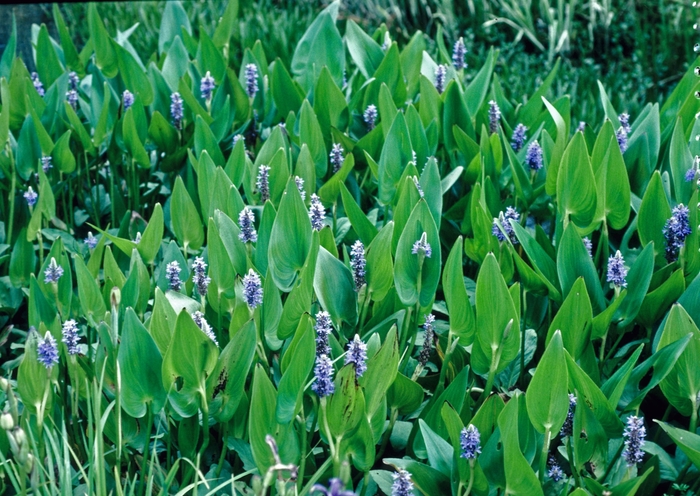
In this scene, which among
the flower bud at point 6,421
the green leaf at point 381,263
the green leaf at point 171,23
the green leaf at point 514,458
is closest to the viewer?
the flower bud at point 6,421

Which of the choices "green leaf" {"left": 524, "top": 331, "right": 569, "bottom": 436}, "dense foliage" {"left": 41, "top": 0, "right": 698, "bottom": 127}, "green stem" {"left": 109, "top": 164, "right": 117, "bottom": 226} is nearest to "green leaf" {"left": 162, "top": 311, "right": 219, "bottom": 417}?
"green leaf" {"left": 524, "top": 331, "right": 569, "bottom": 436}

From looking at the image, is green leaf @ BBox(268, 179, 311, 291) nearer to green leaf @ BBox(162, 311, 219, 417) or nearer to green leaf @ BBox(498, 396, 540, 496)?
green leaf @ BBox(162, 311, 219, 417)

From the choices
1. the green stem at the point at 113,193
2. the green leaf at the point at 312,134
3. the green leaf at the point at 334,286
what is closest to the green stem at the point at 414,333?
the green leaf at the point at 334,286

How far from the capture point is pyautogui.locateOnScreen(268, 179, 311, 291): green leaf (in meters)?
1.52

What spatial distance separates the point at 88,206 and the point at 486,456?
1.51 meters

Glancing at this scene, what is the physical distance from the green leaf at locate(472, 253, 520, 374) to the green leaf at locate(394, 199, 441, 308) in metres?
0.14

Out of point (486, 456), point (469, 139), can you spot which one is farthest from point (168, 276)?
point (469, 139)

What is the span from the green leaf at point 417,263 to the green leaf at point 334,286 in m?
0.09

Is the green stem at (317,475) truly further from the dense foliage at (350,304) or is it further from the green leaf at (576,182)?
the green leaf at (576,182)

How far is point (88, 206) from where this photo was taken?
7.91ft

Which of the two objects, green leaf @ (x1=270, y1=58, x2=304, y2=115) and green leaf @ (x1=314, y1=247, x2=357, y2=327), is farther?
green leaf @ (x1=270, y1=58, x2=304, y2=115)

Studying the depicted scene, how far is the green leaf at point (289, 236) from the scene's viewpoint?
59.8 inches

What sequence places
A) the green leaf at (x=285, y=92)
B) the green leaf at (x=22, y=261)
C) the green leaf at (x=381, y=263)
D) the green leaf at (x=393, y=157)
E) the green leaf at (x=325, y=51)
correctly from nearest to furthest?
the green leaf at (x=381, y=263)
the green leaf at (x=393, y=157)
the green leaf at (x=22, y=261)
the green leaf at (x=285, y=92)
the green leaf at (x=325, y=51)

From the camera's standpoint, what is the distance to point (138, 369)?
1363 millimetres
